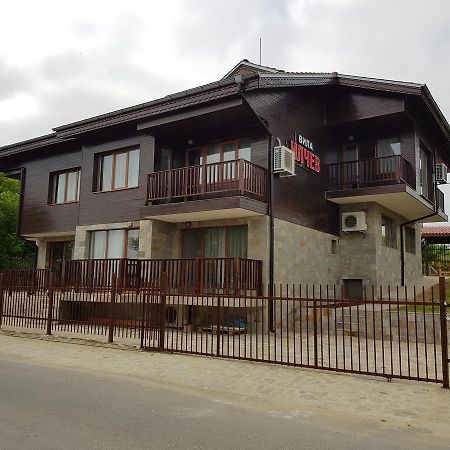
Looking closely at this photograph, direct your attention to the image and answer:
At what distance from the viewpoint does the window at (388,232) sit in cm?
1723

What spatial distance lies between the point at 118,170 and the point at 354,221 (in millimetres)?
8734

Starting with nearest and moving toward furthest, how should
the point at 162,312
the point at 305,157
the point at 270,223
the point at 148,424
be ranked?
the point at 148,424 < the point at 162,312 < the point at 270,223 < the point at 305,157

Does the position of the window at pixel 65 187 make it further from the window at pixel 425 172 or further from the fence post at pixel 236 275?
the window at pixel 425 172

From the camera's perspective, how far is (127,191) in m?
16.3

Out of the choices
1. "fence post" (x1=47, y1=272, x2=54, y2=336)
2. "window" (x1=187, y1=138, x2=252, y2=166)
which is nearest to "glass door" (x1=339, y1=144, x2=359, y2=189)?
"window" (x1=187, y1=138, x2=252, y2=166)

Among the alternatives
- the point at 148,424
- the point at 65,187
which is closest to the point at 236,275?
the point at 148,424

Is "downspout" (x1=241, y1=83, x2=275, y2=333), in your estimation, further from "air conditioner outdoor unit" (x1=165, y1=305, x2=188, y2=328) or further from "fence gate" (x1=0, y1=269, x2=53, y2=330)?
"fence gate" (x1=0, y1=269, x2=53, y2=330)

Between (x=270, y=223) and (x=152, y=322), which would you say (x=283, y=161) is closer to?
(x=270, y=223)

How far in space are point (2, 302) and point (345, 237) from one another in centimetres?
1158

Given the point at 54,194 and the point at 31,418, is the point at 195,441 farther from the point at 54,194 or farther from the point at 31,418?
the point at 54,194

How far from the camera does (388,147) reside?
16.7 metres

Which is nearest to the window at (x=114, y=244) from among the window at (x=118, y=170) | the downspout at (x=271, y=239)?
the window at (x=118, y=170)

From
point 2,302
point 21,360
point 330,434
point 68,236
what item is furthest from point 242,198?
point 68,236

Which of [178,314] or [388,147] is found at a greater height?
[388,147]
